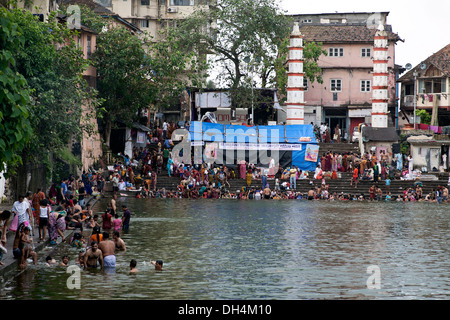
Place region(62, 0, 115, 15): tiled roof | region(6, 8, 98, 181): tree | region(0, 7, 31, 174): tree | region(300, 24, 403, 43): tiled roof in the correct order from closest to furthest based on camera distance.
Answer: region(0, 7, 31, 174): tree → region(6, 8, 98, 181): tree → region(62, 0, 115, 15): tiled roof → region(300, 24, 403, 43): tiled roof

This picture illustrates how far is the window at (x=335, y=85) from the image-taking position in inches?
2840

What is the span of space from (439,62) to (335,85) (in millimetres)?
9579

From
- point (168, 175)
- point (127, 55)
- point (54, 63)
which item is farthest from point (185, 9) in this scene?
point (54, 63)

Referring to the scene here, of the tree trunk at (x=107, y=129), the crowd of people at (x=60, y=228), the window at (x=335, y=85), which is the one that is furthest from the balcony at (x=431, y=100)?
the crowd of people at (x=60, y=228)

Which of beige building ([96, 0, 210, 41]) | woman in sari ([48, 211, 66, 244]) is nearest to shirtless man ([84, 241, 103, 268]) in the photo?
woman in sari ([48, 211, 66, 244])

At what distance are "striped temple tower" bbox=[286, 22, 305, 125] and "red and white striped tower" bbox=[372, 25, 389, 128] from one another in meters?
6.46

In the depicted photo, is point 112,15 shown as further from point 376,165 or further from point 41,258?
point 41,258

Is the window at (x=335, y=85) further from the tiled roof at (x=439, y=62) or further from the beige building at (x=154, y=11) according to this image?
the beige building at (x=154, y=11)

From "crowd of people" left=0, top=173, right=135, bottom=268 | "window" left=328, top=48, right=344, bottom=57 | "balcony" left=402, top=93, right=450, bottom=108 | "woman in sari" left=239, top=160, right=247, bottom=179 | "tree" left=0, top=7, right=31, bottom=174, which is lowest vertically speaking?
"crowd of people" left=0, top=173, right=135, bottom=268

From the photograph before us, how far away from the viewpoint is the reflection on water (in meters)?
19.0

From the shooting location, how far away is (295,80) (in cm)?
6100

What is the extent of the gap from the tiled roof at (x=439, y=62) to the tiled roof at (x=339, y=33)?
3.36 meters

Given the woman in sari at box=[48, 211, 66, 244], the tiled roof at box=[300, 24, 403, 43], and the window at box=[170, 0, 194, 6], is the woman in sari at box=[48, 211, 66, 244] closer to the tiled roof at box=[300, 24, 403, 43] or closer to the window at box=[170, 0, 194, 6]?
the tiled roof at box=[300, 24, 403, 43]

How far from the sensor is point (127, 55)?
53.1 metres
